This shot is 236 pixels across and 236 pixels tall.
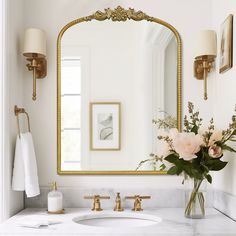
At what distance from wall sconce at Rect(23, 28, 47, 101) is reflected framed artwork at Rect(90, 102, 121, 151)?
0.37 meters

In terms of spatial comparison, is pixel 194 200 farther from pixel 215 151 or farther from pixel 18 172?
pixel 18 172

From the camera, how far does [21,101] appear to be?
2355mm

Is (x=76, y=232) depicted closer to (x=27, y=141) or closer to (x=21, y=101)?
(x=27, y=141)

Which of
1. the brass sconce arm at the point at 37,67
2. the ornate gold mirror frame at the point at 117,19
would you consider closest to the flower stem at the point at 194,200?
the ornate gold mirror frame at the point at 117,19

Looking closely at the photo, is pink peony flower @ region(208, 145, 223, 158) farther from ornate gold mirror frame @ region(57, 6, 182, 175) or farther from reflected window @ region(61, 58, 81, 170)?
reflected window @ region(61, 58, 81, 170)

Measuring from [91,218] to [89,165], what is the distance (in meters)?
0.34

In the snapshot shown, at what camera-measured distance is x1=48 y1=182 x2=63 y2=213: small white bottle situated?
2154mm

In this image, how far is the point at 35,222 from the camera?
1.89 meters

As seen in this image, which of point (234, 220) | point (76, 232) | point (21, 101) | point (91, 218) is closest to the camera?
point (76, 232)

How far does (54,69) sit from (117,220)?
2.95 ft

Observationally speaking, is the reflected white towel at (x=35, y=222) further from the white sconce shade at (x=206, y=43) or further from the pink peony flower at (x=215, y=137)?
the white sconce shade at (x=206, y=43)

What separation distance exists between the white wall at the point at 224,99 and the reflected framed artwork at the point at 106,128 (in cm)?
55

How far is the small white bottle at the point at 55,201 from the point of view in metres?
2.15

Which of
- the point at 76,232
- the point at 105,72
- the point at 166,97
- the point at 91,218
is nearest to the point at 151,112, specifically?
the point at 166,97
